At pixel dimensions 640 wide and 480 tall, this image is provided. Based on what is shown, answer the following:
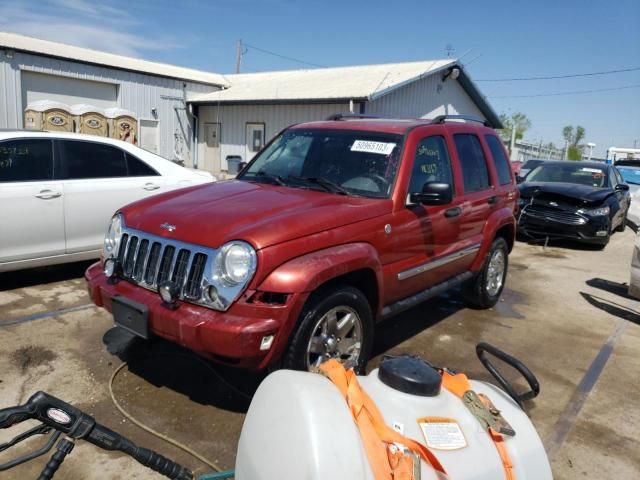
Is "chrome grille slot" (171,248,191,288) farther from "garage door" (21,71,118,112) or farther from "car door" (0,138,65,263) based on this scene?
"garage door" (21,71,118,112)

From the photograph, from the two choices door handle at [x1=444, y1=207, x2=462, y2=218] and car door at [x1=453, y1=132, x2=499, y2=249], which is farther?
car door at [x1=453, y1=132, x2=499, y2=249]

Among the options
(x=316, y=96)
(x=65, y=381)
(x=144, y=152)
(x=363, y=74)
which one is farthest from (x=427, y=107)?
(x=65, y=381)

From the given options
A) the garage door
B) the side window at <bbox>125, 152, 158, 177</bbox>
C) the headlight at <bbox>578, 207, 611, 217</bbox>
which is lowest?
the headlight at <bbox>578, 207, 611, 217</bbox>

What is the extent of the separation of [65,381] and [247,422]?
2.25 metres

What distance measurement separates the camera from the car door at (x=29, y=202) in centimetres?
496

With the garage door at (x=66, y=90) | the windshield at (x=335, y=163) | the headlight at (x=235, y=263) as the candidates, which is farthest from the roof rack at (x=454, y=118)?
the garage door at (x=66, y=90)

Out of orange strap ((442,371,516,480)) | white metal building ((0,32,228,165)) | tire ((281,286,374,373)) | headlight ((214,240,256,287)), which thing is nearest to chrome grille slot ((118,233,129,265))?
headlight ((214,240,256,287))

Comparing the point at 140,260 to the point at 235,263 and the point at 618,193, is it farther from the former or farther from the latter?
the point at 618,193

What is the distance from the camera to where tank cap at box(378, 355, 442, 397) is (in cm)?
189

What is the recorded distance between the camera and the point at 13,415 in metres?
1.45

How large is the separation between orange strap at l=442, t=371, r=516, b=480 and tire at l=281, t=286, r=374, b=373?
105cm

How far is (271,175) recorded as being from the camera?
13.9 feet

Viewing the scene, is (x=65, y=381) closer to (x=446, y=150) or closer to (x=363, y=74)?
(x=446, y=150)

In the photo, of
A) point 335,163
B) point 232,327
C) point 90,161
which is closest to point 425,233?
point 335,163
